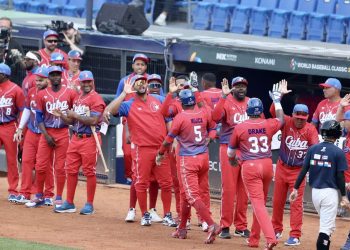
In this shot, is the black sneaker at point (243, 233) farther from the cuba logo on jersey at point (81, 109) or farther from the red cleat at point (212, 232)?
the cuba logo on jersey at point (81, 109)

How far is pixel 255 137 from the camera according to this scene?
11.8 metres

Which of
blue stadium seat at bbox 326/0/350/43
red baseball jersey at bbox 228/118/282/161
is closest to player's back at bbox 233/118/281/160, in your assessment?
red baseball jersey at bbox 228/118/282/161

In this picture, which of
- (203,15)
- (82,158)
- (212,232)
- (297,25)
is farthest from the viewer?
(203,15)

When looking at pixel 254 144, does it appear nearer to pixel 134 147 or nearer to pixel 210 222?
pixel 210 222

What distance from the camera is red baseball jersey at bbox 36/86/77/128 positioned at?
45.8 feet

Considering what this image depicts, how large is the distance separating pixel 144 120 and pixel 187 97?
1073mm

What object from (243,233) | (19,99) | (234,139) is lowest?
(243,233)

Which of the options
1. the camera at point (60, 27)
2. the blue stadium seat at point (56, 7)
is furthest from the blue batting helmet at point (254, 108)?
the blue stadium seat at point (56, 7)

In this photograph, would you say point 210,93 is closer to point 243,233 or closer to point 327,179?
point 243,233

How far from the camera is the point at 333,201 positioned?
1115 cm

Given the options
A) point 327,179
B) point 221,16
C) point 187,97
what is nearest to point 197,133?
point 187,97

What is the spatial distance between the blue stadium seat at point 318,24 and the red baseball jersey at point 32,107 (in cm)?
749

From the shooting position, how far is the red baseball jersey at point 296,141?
1251cm

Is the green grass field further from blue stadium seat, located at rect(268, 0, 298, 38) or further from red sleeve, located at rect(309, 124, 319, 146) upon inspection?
blue stadium seat, located at rect(268, 0, 298, 38)
